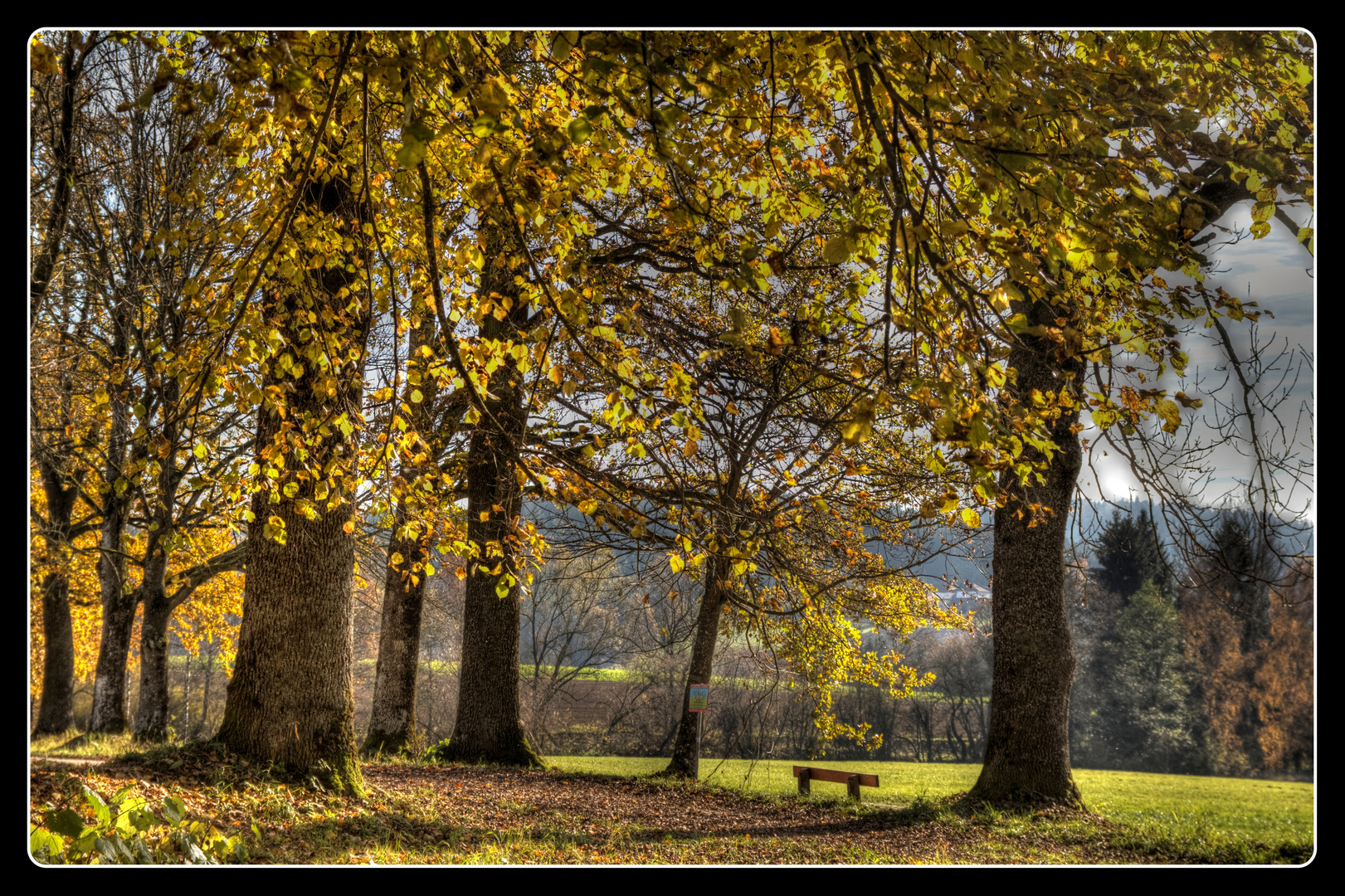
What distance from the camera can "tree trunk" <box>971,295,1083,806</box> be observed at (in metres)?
7.24

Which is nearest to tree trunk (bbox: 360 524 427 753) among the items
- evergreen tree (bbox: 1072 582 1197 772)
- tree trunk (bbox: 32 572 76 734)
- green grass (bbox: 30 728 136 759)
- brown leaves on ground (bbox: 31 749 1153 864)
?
brown leaves on ground (bbox: 31 749 1153 864)

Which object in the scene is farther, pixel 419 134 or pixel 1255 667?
pixel 1255 667

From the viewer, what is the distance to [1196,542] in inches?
201

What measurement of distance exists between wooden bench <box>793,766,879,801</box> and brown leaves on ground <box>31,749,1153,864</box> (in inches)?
33.4

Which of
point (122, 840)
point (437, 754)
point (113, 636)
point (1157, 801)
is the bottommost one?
point (1157, 801)

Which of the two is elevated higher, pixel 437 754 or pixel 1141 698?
pixel 437 754

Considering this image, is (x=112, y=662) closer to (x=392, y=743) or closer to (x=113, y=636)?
(x=113, y=636)

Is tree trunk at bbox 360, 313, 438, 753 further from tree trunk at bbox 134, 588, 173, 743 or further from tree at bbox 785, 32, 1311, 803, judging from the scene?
tree at bbox 785, 32, 1311, 803

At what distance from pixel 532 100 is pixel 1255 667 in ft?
35.2

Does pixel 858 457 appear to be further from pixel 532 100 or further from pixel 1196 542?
pixel 532 100

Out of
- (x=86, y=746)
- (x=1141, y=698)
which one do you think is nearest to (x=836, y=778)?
(x=86, y=746)

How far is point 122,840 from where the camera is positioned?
271cm

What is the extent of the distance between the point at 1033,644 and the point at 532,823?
4.78 m
